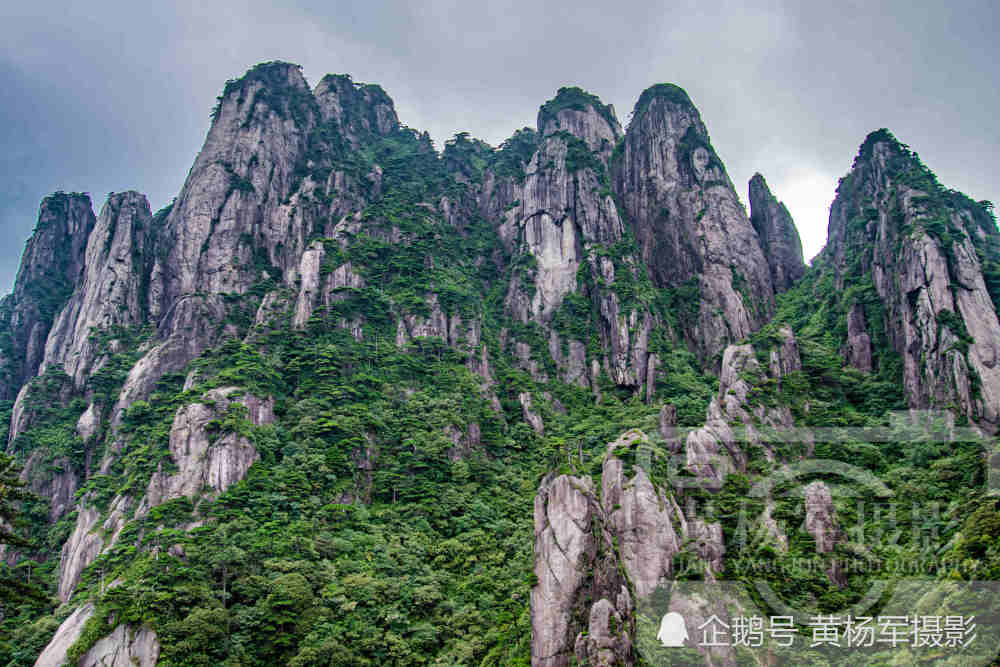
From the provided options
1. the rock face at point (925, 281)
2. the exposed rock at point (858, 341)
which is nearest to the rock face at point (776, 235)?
the rock face at point (925, 281)

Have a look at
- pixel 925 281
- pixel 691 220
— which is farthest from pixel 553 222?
pixel 925 281

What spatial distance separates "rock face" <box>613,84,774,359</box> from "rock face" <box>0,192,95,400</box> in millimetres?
64013

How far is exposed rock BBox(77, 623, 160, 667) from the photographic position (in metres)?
27.1

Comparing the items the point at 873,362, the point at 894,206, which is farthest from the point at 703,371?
the point at 894,206

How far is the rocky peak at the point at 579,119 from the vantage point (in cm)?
8412

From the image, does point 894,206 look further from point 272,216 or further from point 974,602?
point 272,216

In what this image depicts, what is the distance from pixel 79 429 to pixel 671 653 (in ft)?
155

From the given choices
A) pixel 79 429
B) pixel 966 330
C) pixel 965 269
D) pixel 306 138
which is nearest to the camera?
pixel 966 330

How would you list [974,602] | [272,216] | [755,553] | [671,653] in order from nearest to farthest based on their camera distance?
[974,602], [671,653], [755,553], [272,216]

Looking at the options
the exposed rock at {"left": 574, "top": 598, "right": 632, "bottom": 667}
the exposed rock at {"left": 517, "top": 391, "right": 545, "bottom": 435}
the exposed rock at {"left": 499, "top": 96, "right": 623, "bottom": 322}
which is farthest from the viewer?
the exposed rock at {"left": 499, "top": 96, "right": 623, "bottom": 322}

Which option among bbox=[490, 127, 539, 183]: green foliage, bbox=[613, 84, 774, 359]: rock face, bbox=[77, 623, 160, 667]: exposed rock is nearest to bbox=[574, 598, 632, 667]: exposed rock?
bbox=[77, 623, 160, 667]: exposed rock

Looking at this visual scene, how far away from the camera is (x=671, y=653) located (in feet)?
81.5

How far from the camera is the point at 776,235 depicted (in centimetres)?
7425

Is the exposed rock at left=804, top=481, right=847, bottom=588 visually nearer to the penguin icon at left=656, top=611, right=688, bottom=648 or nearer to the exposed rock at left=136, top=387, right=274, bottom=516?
the penguin icon at left=656, top=611, right=688, bottom=648
